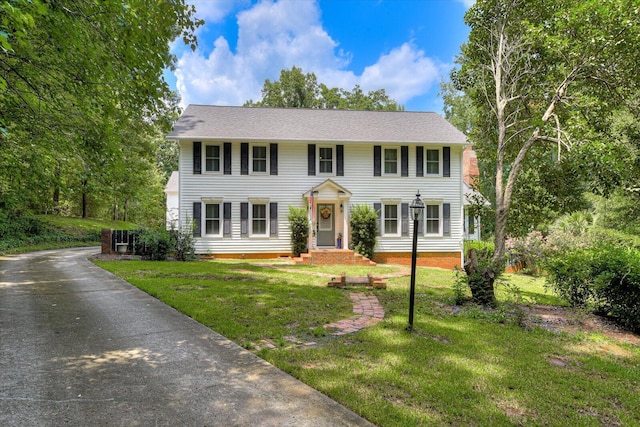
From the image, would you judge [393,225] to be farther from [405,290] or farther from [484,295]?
[484,295]

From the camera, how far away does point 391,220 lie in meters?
16.8

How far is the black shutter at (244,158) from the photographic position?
15.9m

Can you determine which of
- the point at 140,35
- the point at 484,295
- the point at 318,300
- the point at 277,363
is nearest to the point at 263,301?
the point at 318,300

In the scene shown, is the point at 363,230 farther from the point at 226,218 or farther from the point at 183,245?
the point at 183,245

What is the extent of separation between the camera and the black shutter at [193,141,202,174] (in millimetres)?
15570

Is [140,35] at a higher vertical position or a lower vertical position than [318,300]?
higher

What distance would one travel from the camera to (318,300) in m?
7.20

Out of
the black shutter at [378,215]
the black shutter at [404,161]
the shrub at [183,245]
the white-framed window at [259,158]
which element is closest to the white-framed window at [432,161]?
the black shutter at [404,161]

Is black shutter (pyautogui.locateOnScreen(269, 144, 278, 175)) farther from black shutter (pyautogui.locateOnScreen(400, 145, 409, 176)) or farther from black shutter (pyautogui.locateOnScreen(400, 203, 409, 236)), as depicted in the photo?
black shutter (pyautogui.locateOnScreen(400, 203, 409, 236))

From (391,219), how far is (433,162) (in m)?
3.50

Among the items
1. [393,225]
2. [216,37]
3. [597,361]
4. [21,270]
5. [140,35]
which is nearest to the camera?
[597,361]

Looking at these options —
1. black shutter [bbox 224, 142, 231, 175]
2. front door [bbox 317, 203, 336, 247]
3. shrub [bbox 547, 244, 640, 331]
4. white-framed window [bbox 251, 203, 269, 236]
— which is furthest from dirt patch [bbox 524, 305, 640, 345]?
black shutter [bbox 224, 142, 231, 175]

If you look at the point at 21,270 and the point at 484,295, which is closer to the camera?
the point at 484,295

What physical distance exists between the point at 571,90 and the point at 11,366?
12295 mm
